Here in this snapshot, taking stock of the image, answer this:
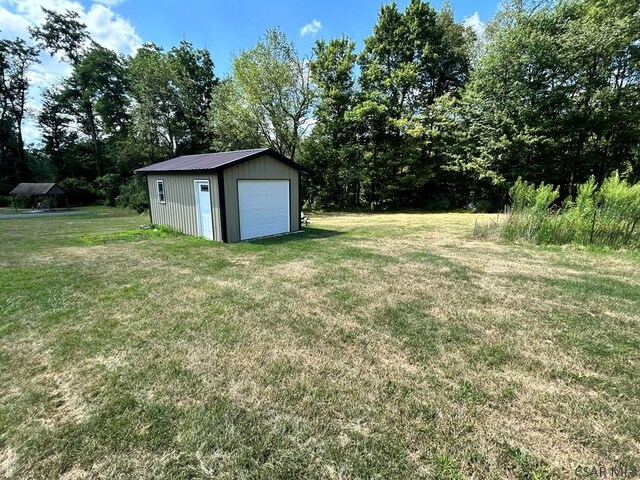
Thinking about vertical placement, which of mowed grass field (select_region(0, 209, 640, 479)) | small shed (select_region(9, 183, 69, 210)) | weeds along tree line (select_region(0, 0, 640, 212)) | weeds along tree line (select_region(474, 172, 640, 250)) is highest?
weeds along tree line (select_region(0, 0, 640, 212))

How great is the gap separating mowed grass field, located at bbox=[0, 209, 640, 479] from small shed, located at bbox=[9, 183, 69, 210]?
1847 cm

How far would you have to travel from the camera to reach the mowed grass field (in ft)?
5.93

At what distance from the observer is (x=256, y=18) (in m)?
16.6

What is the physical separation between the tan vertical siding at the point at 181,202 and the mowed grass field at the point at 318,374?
121 inches

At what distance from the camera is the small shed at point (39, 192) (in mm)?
18453

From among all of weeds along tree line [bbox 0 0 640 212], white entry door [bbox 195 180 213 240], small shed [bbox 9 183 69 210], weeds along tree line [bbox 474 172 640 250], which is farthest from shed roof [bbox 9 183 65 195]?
weeds along tree line [bbox 474 172 640 250]

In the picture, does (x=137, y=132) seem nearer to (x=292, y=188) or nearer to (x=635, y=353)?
(x=292, y=188)

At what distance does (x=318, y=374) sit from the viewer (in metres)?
2.58

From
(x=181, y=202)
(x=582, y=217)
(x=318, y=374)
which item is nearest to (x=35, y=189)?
(x=181, y=202)

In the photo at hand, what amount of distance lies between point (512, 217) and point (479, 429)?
7.68m

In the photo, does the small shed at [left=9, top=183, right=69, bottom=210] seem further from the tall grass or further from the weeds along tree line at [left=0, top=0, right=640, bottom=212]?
the tall grass

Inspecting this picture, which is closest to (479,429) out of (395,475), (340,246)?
(395,475)

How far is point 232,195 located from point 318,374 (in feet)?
20.9

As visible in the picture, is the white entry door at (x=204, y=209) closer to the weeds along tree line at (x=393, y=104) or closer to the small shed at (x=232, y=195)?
the small shed at (x=232, y=195)
